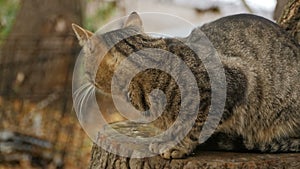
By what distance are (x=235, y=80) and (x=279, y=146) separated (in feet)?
0.93

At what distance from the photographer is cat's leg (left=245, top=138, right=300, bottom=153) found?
7.23 feet

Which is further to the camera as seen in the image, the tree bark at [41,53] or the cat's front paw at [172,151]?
the tree bark at [41,53]

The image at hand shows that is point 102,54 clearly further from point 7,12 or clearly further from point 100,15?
point 7,12

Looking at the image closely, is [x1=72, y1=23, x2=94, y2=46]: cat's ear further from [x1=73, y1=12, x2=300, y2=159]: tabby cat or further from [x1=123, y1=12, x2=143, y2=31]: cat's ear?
[x1=123, y1=12, x2=143, y2=31]: cat's ear

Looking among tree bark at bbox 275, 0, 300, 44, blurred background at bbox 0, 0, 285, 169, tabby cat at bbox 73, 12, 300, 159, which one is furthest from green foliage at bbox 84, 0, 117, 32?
tabby cat at bbox 73, 12, 300, 159

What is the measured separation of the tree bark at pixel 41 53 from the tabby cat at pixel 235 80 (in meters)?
2.52

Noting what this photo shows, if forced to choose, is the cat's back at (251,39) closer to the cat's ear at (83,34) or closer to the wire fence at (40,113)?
the cat's ear at (83,34)

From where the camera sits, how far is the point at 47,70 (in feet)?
16.4

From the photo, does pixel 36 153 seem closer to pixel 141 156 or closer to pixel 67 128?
pixel 67 128

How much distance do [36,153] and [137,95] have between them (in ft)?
8.13

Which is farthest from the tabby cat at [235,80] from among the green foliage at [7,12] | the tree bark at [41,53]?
the green foliage at [7,12]

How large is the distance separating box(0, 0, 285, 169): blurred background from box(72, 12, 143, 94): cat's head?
5.55 ft

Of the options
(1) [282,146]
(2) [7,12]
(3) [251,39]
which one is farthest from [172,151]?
(2) [7,12]

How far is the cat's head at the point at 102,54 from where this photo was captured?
199cm
